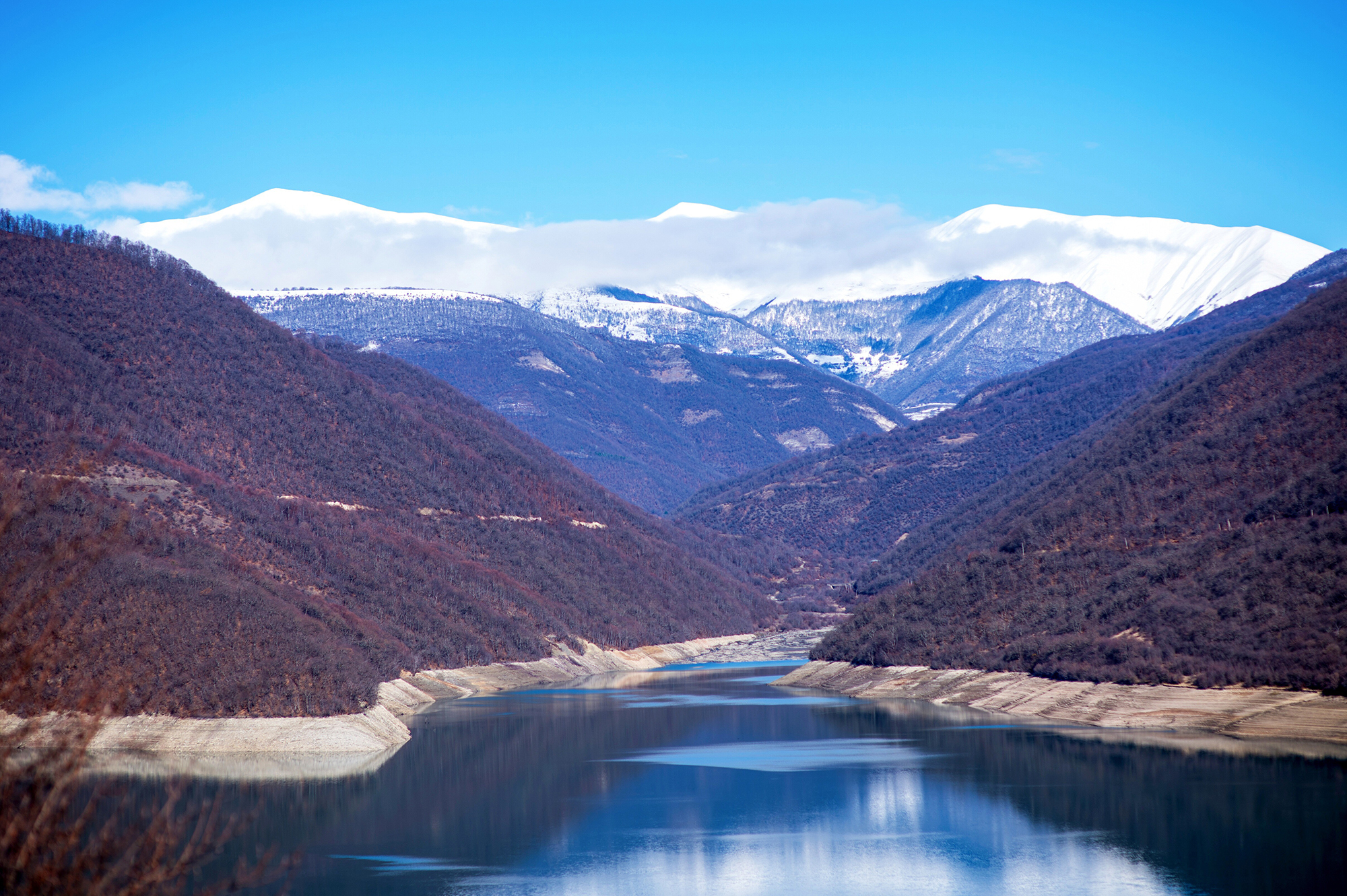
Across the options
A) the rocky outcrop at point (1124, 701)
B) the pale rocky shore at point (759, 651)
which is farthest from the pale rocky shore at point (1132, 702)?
the pale rocky shore at point (759, 651)

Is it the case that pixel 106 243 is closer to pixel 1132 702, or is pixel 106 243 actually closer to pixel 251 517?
pixel 251 517

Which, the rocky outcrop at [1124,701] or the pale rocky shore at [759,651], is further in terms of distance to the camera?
the pale rocky shore at [759,651]

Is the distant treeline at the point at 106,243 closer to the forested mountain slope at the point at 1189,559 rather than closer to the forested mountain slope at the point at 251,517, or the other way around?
the forested mountain slope at the point at 251,517

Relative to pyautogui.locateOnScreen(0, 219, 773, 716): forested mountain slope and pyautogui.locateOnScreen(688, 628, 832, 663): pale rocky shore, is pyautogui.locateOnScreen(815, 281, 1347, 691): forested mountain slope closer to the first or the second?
pyautogui.locateOnScreen(688, 628, 832, 663): pale rocky shore

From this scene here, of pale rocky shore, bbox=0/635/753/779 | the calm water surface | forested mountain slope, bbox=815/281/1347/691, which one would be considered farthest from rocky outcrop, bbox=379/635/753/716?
forested mountain slope, bbox=815/281/1347/691

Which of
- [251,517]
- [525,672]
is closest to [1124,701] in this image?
[525,672]

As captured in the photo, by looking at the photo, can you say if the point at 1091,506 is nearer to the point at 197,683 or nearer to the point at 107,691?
the point at 197,683
